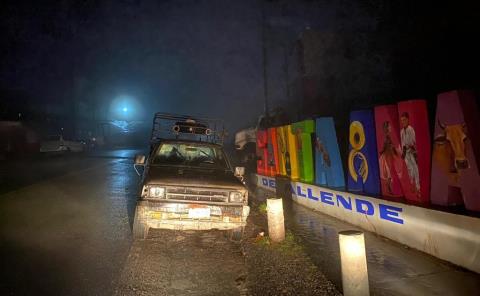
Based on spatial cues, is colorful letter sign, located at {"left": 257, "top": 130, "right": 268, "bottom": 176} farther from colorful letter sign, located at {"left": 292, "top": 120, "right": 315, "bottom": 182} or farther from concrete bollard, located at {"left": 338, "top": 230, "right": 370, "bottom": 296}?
concrete bollard, located at {"left": 338, "top": 230, "right": 370, "bottom": 296}

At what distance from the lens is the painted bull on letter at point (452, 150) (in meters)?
4.80

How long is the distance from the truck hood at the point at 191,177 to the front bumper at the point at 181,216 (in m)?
0.33

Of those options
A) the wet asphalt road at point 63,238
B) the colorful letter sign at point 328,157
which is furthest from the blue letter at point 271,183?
the wet asphalt road at point 63,238

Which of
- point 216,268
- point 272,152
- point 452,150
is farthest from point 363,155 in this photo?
point 272,152

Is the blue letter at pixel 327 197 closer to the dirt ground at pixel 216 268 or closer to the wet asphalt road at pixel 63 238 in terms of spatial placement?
the dirt ground at pixel 216 268

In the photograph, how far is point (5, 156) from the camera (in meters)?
22.5

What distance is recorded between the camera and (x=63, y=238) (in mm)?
5738

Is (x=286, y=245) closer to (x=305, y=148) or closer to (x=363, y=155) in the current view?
(x=363, y=155)

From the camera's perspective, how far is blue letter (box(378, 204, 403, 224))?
218 inches

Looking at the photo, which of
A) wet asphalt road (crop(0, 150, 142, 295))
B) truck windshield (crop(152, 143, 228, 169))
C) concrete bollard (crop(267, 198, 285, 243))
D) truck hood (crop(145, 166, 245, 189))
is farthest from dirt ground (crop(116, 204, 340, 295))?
truck windshield (crop(152, 143, 228, 169))

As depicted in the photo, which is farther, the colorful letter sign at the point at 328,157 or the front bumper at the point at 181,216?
the colorful letter sign at the point at 328,157

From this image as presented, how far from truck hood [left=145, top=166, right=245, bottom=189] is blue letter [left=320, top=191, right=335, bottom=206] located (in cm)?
281

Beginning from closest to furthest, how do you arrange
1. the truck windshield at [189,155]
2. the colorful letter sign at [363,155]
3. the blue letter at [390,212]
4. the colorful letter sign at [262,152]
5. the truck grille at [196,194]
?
the truck grille at [196,194], the blue letter at [390,212], the truck windshield at [189,155], the colorful letter sign at [363,155], the colorful letter sign at [262,152]

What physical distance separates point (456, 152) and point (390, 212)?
58.7 inches
